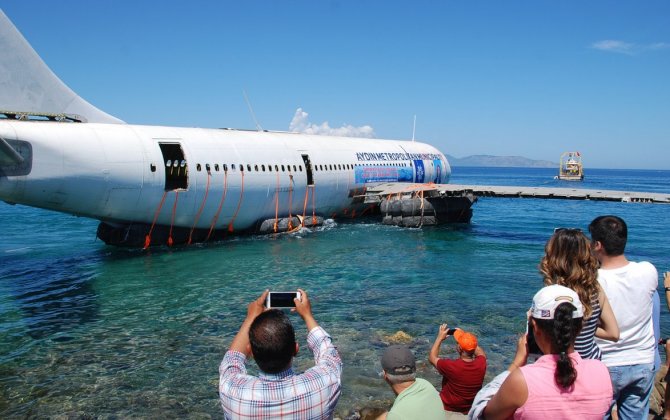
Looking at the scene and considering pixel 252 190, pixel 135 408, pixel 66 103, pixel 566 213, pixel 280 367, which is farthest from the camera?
pixel 566 213

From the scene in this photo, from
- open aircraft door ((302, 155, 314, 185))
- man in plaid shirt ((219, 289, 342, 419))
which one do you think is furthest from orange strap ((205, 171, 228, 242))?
man in plaid shirt ((219, 289, 342, 419))

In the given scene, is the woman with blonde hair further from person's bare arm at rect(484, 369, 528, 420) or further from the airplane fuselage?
the airplane fuselage

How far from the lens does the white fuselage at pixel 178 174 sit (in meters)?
17.6

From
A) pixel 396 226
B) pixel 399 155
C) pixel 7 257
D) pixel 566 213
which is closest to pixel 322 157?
pixel 396 226

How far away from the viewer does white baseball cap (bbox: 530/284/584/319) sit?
3.82 metres

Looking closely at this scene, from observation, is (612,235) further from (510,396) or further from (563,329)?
(510,396)

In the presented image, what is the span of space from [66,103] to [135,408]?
15181 millimetres

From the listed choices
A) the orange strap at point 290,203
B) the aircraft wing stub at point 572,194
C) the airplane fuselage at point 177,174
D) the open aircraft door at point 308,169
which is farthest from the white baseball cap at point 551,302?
the open aircraft door at point 308,169

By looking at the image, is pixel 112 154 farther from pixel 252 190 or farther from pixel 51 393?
pixel 51 393

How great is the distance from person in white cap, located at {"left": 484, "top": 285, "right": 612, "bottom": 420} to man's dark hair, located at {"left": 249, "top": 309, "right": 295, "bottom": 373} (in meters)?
1.44

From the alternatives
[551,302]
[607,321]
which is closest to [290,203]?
[607,321]

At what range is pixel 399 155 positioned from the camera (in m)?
37.8

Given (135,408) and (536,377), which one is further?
(135,408)

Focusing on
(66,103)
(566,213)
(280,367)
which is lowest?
(566,213)
